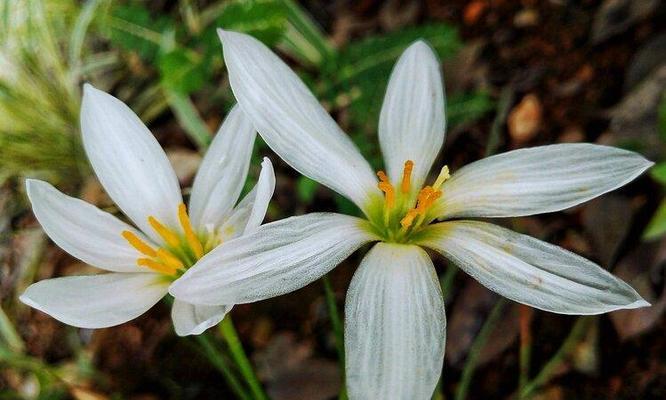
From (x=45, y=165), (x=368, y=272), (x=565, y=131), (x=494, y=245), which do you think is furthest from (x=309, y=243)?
(x=45, y=165)

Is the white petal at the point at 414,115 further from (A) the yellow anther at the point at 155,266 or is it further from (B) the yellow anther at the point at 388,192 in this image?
(A) the yellow anther at the point at 155,266

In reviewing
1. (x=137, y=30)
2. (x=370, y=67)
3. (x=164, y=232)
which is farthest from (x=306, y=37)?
(x=164, y=232)

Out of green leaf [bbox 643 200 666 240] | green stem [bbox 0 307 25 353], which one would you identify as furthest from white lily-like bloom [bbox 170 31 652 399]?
green stem [bbox 0 307 25 353]

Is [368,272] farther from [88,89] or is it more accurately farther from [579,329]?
[579,329]

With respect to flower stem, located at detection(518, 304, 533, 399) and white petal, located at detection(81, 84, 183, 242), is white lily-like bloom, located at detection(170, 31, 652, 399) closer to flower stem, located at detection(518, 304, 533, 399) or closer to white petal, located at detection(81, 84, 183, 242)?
white petal, located at detection(81, 84, 183, 242)

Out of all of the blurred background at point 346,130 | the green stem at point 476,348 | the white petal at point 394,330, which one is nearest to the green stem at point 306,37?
the blurred background at point 346,130

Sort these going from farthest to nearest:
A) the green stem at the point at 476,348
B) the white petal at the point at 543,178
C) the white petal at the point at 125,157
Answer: the green stem at the point at 476,348 → the white petal at the point at 125,157 → the white petal at the point at 543,178
